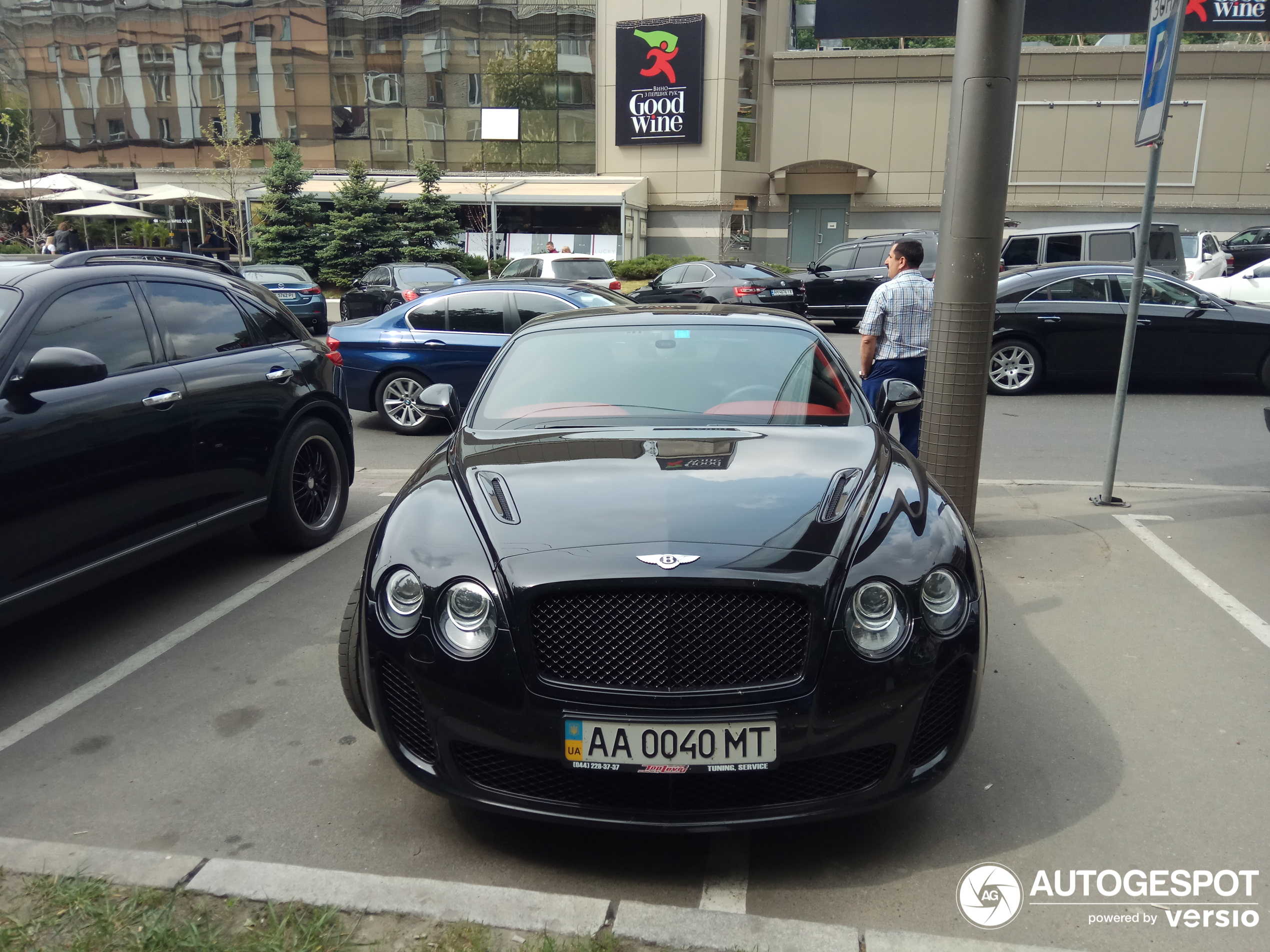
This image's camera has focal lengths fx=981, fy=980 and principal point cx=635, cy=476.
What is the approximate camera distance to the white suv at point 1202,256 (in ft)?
66.0

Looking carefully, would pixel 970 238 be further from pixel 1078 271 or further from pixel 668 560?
pixel 1078 271

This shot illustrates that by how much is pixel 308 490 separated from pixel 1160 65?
567 centimetres

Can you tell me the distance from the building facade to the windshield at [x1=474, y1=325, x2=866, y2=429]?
31.3 m

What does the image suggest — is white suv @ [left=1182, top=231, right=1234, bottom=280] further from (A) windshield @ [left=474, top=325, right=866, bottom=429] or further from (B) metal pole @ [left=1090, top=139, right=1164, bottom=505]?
(A) windshield @ [left=474, top=325, right=866, bottom=429]

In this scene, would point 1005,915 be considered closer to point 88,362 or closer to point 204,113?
point 88,362

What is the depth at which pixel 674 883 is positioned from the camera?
2.80 meters

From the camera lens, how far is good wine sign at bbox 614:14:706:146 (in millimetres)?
35750

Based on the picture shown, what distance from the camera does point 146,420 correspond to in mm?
4578

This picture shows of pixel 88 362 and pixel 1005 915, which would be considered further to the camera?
pixel 88 362

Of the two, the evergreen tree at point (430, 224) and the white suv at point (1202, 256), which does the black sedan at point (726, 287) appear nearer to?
the white suv at point (1202, 256)

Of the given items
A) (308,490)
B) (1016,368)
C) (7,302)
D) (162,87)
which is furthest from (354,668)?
(162,87)

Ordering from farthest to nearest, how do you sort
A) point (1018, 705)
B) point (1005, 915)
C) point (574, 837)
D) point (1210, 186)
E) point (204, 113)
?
point (204, 113)
point (1210, 186)
point (1018, 705)
point (574, 837)
point (1005, 915)

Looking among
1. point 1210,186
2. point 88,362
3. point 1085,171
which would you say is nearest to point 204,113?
point 1085,171

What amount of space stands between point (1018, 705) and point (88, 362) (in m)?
4.00
